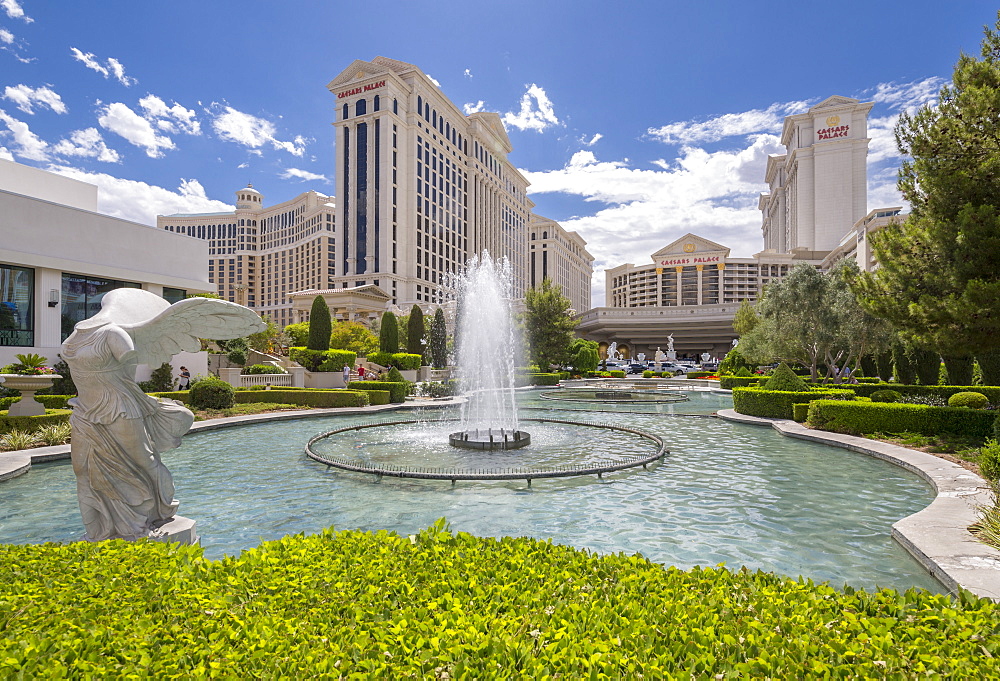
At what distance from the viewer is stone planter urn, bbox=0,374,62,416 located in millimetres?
12680

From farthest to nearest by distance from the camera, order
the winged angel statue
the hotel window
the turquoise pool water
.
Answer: the hotel window
the turquoise pool water
the winged angel statue

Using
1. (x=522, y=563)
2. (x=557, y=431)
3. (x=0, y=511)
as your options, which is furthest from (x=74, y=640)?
(x=557, y=431)

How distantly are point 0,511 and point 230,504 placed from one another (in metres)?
3.46

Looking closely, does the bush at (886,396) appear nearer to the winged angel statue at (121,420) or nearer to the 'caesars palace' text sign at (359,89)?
the winged angel statue at (121,420)

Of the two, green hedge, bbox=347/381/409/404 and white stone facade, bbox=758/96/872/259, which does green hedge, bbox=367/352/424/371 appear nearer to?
green hedge, bbox=347/381/409/404

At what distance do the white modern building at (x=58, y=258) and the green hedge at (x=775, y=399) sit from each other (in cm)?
2563

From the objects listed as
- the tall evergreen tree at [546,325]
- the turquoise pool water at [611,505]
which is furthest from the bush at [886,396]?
the tall evergreen tree at [546,325]

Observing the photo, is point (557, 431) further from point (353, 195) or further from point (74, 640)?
point (353, 195)

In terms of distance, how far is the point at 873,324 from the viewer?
21.7 m

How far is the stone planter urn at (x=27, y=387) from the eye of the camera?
12.7m

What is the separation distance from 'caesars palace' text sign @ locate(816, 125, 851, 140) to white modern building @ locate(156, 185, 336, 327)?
110586 mm

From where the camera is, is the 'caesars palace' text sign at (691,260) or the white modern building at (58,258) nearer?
the white modern building at (58,258)

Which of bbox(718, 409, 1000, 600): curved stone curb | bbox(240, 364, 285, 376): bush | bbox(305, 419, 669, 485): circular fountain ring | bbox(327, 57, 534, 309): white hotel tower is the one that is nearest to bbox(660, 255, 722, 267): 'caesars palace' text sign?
bbox(327, 57, 534, 309): white hotel tower

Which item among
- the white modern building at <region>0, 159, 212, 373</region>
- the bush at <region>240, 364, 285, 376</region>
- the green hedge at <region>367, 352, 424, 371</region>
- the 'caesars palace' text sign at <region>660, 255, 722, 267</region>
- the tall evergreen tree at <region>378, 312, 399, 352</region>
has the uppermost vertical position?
the 'caesars palace' text sign at <region>660, 255, 722, 267</region>
